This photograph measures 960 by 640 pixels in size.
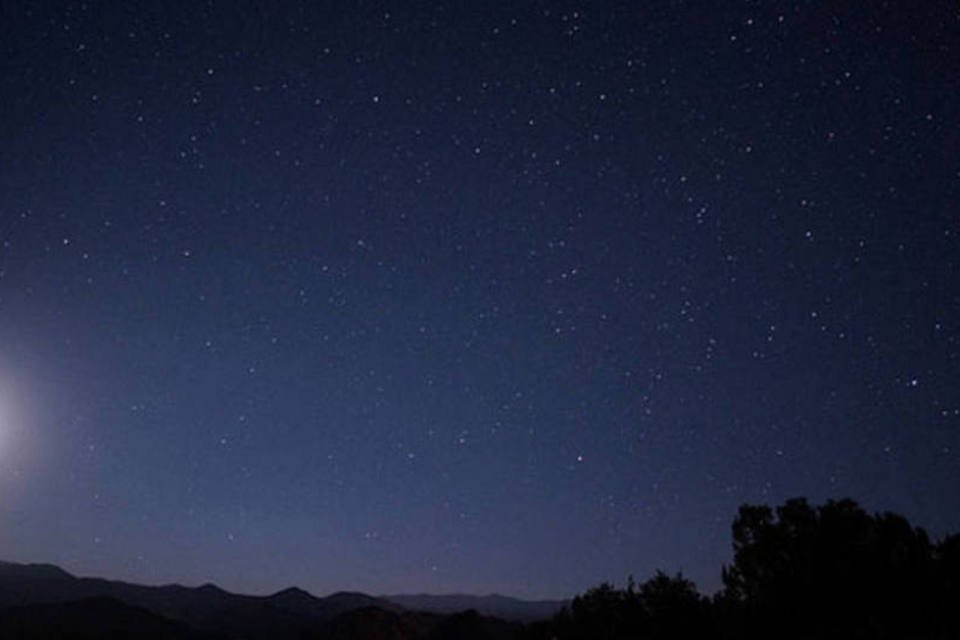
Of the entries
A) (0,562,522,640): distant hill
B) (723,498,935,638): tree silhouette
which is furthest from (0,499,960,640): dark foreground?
(0,562,522,640): distant hill

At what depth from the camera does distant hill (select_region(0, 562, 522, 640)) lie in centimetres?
9850

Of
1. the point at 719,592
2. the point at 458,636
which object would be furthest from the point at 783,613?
the point at 458,636

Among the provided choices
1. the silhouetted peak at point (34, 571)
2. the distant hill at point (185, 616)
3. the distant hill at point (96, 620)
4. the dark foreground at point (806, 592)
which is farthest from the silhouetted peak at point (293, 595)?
the dark foreground at point (806, 592)

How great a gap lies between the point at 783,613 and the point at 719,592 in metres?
4.37

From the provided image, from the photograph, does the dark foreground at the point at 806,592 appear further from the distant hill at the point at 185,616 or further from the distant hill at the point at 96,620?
the distant hill at the point at 96,620

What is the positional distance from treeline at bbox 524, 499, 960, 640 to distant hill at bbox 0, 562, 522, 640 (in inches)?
1182

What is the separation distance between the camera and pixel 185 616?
149750mm

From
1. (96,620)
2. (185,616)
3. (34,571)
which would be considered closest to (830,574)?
(96,620)

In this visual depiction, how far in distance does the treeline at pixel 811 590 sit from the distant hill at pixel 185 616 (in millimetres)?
30021

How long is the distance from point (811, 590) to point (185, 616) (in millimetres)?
163905

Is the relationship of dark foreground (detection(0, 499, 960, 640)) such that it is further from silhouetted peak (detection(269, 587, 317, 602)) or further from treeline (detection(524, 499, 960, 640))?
silhouetted peak (detection(269, 587, 317, 602))

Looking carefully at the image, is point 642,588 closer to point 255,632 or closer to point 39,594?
point 255,632

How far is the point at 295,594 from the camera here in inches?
7613

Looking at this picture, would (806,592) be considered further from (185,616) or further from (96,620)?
(185,616)
